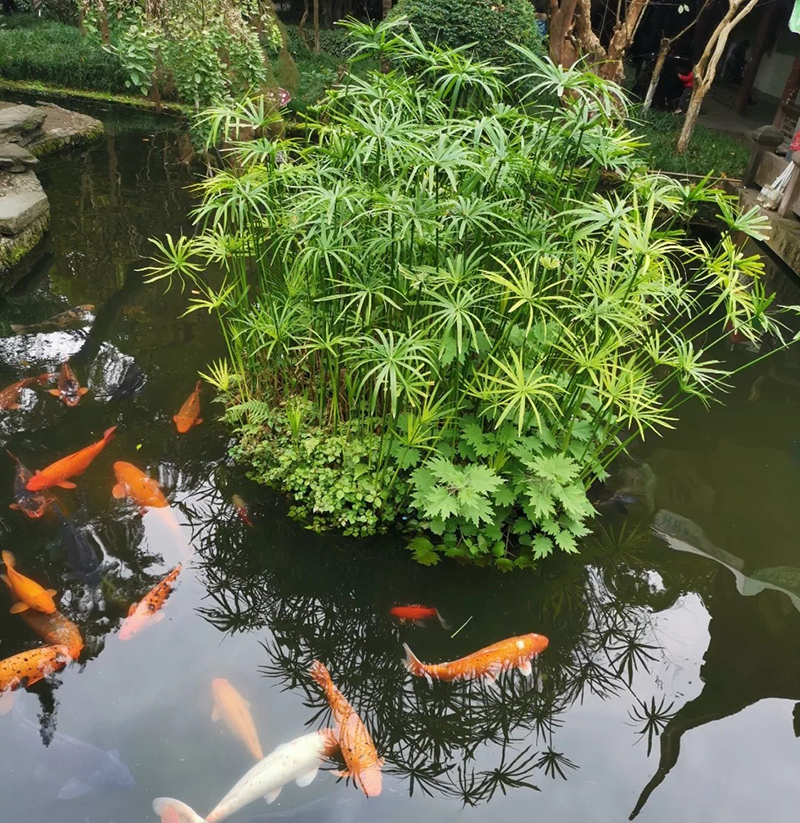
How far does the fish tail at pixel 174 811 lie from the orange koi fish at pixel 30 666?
2.36 feet

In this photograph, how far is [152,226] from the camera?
6574 millimetres

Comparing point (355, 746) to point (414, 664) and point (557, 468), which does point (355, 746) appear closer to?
point (414, 664)

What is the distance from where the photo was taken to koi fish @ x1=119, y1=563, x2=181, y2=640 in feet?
9.28

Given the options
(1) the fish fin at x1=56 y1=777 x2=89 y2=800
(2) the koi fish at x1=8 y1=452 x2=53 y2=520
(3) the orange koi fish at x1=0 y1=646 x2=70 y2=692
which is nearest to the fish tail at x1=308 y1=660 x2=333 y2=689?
(1) the fish fin at x1=56 y1=777 x2=89 y2=800

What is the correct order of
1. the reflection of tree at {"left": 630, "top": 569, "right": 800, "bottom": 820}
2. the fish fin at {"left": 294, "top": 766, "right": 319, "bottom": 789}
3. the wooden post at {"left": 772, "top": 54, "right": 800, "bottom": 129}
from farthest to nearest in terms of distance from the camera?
the wooden post at {"left": 772, "top": 54, "right": 800, "bottom": 129} < the reflection of tree at {"left": 630, "top": 569, "right": 800, "bottom": 820} < the fish fin at {"left": 294, "top": 766, "right": 319, "bottom": 789}

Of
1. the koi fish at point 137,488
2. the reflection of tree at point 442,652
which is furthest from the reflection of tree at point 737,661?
the koi fish at point 137,488

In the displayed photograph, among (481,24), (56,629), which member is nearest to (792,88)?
(481,24)

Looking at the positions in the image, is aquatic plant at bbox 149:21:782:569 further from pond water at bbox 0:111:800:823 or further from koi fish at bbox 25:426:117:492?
koi fish at bbox 25:426:117:492

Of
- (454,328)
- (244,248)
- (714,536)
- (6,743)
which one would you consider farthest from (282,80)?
(6,743)

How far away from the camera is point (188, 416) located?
12.9 ft

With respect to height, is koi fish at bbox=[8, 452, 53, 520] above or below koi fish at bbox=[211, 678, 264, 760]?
above

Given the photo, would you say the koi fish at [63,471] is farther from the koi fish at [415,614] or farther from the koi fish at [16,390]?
the koi fish at [415,614]

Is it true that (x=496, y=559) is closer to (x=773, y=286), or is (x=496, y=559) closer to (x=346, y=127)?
(x=346, y=127)

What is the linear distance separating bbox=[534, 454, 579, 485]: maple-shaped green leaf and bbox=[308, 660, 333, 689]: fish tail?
1.21m
